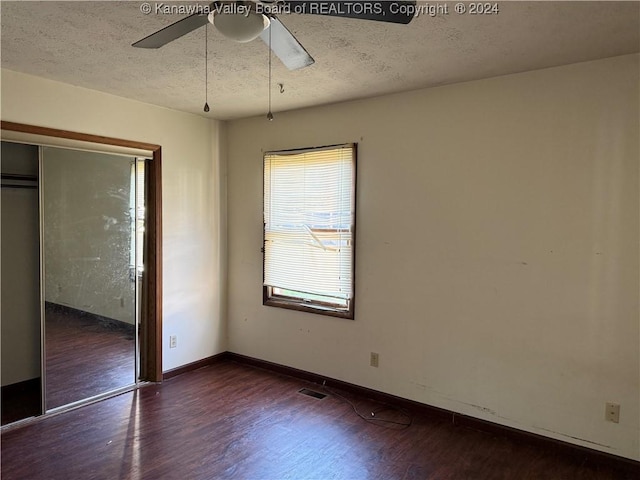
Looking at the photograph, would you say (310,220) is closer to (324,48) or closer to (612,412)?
(324,48)

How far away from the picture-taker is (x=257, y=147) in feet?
13.6

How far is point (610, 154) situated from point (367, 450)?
2.32 meters

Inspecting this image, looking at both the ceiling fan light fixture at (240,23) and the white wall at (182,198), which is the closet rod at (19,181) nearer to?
the white wall at (182,198)

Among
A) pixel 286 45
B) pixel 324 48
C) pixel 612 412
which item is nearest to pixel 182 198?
pixel 324 48

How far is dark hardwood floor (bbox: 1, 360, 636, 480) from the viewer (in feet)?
8.14

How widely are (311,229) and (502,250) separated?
159cm

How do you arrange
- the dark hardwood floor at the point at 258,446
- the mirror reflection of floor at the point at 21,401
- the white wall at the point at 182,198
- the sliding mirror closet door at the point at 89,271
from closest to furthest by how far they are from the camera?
the dark hardwood floor at the point at 258,446, the mirror reflection of floor at the point at 21,401, the sliding mirror closet door at the point at 89,271, the white wall at the point at 182,198

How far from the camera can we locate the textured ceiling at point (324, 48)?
6.70 feet

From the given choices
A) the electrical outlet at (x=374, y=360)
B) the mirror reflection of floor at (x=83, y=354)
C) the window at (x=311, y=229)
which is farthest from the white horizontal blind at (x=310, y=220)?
the mirror reflection of floor at (x=83, y=354)

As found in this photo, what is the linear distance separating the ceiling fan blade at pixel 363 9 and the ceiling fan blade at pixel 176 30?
37 cm

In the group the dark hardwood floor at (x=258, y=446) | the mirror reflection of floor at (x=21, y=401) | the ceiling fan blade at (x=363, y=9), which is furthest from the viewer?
the mirror reflection of floor at (x=21, y=401)

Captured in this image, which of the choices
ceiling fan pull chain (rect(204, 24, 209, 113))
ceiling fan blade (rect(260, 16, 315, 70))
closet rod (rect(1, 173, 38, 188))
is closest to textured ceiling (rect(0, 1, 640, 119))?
ceiling fan pull chain (rect(204, 24, 209, 113))

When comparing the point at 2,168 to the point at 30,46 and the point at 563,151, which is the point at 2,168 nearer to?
the point at 30,46

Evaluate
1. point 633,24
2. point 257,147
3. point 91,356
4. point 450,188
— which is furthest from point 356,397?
point 633,24
